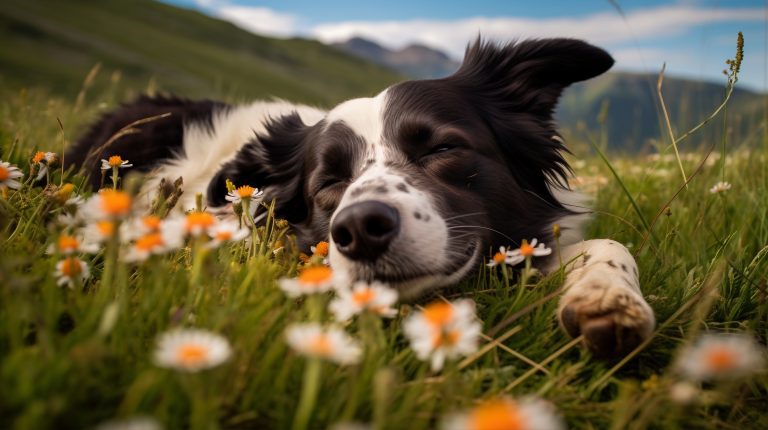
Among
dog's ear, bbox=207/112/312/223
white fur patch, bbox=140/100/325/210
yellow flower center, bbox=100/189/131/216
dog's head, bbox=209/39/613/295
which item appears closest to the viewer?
yellow flower center, bbox=100/189/131/216

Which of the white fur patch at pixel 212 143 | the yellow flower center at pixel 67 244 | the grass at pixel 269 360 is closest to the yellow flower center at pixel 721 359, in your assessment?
the grass at pixel 269 360

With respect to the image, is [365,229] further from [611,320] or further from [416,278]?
[611,320]

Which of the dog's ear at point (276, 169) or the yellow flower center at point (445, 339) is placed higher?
the yellow flower center at point (445, 339)

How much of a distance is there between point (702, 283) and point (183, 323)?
1985mm

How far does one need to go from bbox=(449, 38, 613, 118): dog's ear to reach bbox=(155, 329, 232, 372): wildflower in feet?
8.93

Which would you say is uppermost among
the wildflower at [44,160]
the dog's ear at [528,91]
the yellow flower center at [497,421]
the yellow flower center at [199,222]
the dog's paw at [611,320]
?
the dog's ear at [528,91]

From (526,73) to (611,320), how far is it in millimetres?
2148

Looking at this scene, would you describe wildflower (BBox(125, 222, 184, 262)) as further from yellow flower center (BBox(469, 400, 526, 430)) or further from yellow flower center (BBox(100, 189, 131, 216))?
yellow flower center (BBox(469, 400, 526, 430))

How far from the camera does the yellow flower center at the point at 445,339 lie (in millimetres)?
1040

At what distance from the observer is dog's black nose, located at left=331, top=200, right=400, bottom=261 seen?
1947 mm

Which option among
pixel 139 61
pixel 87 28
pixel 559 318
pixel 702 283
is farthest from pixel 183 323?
pixel 87 28

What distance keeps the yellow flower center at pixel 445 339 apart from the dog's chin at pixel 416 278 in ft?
3.40

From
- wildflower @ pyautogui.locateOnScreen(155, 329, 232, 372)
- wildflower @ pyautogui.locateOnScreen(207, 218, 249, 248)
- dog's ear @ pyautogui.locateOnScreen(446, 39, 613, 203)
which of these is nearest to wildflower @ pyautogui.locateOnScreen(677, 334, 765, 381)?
wildflower @ pyautogui.locateOnScreen(155, 329, 232, 372)

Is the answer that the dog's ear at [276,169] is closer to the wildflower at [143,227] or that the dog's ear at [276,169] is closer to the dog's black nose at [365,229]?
the dog's black nose at [365,229]
